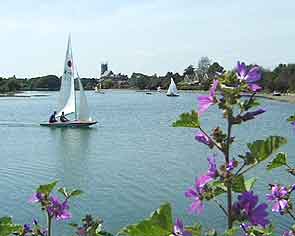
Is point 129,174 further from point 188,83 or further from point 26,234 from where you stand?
point 188,83

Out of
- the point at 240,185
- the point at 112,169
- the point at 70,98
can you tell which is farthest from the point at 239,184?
the point at 70,98

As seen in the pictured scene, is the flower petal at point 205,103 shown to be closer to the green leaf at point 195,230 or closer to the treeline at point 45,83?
the green leaf at point 195,230

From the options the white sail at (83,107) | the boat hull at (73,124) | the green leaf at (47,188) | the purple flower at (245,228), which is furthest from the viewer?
the white sail at (83,107)

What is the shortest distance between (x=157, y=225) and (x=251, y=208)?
23 cm

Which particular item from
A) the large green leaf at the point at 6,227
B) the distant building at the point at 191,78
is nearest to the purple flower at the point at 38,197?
the large green leaf at the point at 6,227

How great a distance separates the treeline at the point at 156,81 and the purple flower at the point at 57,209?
278 feet

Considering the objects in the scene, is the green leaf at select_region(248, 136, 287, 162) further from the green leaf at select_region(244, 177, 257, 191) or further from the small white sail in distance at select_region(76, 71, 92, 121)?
the small white sail in distance at select_region(76, 71, 92, 121)

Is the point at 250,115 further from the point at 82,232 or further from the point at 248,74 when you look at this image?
the point at 82,232

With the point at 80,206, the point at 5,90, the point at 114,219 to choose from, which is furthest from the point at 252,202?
the point at 5,90

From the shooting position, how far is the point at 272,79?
91.2 metres

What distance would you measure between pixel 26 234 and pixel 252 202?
3.32ft

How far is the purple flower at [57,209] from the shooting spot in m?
1.91

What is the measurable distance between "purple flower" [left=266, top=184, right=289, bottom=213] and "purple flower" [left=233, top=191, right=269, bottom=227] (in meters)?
0.87

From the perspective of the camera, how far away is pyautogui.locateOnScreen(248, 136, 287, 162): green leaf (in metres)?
1.22
